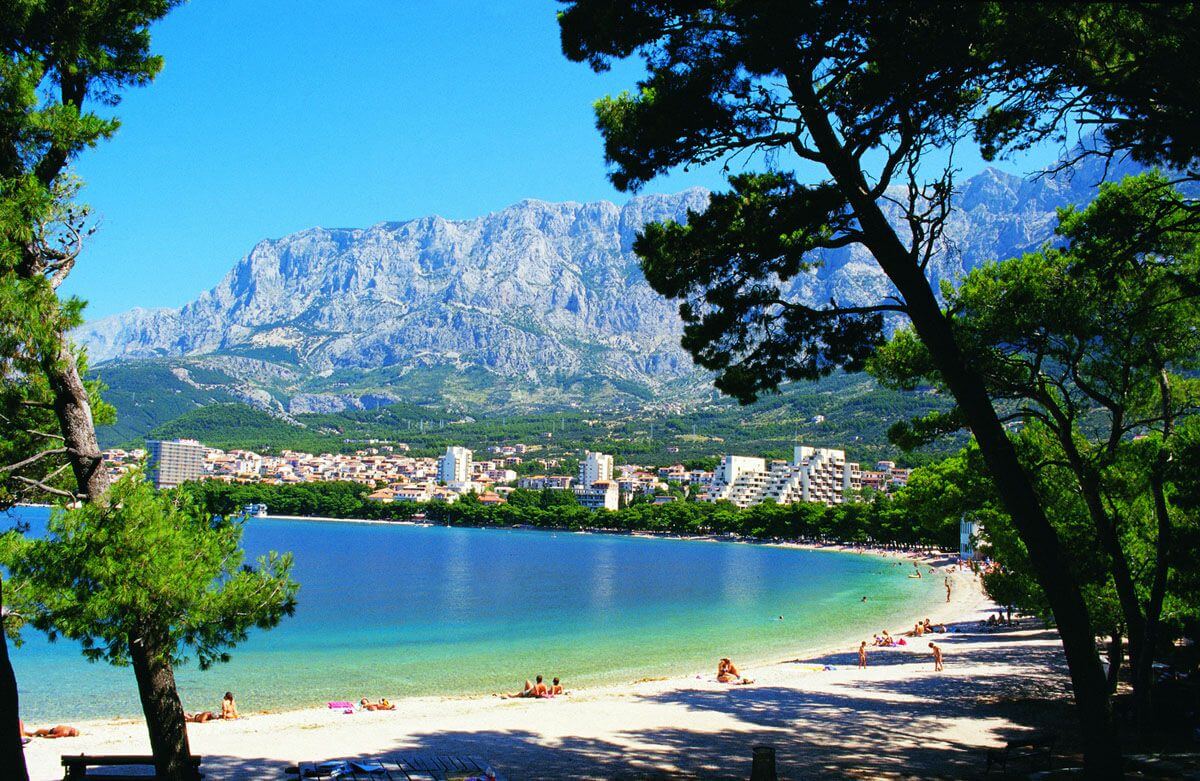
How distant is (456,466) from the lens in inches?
7229

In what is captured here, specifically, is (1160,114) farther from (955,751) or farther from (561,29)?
(955,751)

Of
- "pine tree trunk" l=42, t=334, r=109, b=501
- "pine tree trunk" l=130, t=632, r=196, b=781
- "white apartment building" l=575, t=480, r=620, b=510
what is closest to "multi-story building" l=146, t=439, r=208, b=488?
"white apartment building" l=575, t=480, r=620, b=510

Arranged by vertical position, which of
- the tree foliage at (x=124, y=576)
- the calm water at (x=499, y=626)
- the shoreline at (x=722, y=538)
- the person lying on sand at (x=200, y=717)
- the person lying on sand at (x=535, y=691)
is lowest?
the shoreline at (x=722, y=538)

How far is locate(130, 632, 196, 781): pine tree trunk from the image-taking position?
6.33 m

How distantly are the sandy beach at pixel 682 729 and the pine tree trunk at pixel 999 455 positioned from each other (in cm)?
390

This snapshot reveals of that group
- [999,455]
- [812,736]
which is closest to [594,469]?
[812,736]

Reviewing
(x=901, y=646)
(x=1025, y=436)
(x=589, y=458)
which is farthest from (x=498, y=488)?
(x=1025, y=436)

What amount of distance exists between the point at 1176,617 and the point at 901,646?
1645 centimetres

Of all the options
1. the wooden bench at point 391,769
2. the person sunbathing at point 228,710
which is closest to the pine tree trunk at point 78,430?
the wooden bench at point 391,769

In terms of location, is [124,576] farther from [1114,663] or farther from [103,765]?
[1114,663]

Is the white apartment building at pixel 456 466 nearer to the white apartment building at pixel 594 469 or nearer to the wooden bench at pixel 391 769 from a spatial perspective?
the white apartment building at pixel 594 469

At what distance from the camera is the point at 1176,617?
38.3 ft

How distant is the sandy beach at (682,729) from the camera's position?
1066cm

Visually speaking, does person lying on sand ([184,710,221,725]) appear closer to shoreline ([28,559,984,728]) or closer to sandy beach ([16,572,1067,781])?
sandy beach ([16,572,1067,781])
